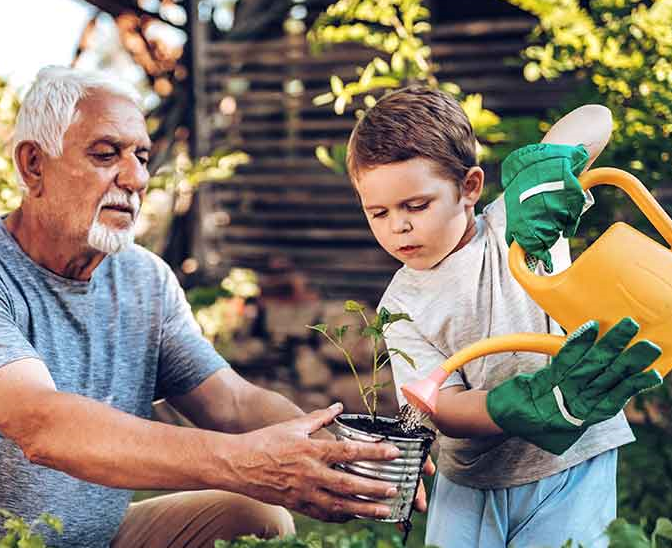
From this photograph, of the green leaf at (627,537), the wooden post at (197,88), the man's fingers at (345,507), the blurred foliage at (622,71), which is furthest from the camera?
the wooden post at (197,88)

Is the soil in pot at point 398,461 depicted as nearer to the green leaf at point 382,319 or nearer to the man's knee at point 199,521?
the green leaf at point 382,319

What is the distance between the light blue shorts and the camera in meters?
1.89

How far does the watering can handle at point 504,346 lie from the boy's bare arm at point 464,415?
14 centimetres

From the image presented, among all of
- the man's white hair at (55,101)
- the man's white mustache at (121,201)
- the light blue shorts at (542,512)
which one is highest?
the man's white hair at (55,101)

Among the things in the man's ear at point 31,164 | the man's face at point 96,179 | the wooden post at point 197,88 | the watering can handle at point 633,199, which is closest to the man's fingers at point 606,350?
the watering can handle at point 633,199

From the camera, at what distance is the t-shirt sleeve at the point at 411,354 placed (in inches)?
75.2

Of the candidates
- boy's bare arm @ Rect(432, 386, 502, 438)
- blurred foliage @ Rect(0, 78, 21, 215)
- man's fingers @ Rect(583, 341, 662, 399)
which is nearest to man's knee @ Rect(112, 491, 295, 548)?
boy's bare arm @ Rect(432, 386, 502, 438)

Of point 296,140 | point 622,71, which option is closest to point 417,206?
point 622,71

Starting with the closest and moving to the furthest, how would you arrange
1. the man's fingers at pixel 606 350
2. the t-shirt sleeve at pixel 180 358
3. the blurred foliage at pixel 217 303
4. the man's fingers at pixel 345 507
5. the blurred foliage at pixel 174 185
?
the man's fingers at pixel 606 350, the man's fingers at pixel 345 507, the t-shirt sleeve at pixel 180 358, the blurred foliage at pixel 174 185, the blurred foliage at pixel 217 303

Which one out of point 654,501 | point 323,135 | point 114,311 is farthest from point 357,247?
point 114,311

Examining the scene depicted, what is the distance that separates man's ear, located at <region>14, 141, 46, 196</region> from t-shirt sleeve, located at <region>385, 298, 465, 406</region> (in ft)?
3.36

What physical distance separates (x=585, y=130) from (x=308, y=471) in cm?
91

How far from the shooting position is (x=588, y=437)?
76.6 inches

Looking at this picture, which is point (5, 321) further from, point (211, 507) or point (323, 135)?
point (323, 135)
